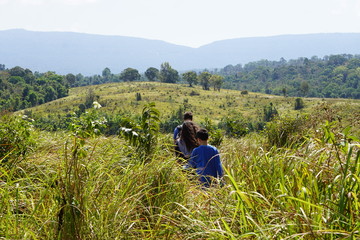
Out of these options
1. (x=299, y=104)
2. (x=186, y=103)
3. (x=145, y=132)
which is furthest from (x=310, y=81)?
(x=145, y=132)

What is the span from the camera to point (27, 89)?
95.3 meters

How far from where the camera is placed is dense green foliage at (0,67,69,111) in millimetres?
86062

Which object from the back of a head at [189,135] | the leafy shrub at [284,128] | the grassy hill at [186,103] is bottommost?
the grassy hill at [186,103]

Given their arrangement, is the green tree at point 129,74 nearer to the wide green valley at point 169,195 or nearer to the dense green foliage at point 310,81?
the dense green foliage at point 310,81

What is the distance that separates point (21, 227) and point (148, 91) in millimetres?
96114

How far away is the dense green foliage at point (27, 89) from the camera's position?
8606 cm

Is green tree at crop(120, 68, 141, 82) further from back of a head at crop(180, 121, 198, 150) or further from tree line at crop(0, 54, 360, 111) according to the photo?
back of a head at crop(180, 121, 198, 150)

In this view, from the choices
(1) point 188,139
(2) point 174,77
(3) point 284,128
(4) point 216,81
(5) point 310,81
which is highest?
(1) point 188,139

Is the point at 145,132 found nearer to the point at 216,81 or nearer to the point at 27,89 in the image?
the point at 27,89

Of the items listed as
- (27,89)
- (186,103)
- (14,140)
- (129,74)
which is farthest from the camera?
(129,74)

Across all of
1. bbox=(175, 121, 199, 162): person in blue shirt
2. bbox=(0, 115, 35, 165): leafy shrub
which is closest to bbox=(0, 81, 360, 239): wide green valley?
bbox=(0, 115, 35, 165): leafy shrub

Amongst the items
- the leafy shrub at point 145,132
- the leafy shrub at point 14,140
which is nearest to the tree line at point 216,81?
the leafy shrub at point 14,140

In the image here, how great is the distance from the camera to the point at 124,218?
97.7 inches

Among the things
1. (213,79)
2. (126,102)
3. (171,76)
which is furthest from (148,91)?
(171,76)
